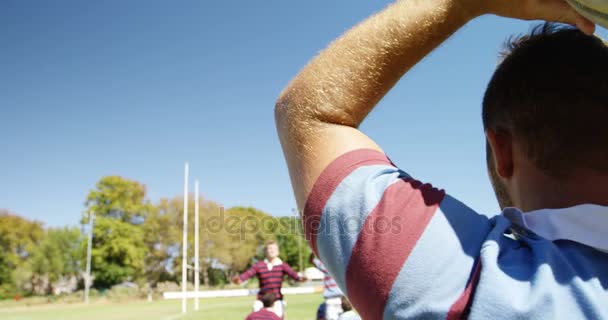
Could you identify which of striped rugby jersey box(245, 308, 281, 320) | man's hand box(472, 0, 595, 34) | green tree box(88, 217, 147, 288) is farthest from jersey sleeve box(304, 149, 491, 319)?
green tree box(88, 217, 147, 288)

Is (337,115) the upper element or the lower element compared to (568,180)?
upper

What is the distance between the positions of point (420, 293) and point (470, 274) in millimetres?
75

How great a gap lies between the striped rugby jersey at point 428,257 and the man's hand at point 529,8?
28 cm

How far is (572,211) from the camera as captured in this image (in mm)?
730

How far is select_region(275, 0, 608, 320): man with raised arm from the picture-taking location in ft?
2.07

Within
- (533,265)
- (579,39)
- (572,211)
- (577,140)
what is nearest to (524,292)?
(533,265)

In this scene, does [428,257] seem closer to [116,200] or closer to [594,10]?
[594,10]

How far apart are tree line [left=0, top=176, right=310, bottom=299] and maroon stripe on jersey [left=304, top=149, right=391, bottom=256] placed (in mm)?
58303

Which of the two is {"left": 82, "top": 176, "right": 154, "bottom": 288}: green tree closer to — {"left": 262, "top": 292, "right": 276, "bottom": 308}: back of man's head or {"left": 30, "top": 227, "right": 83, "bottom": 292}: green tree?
{"left": 30, "top": 227, "right": 83, "bottom": 292}: green tree

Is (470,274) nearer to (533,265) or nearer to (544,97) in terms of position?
(533,265)

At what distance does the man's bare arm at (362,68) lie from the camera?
0.71m

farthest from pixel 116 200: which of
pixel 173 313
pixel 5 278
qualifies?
pixel 173 313

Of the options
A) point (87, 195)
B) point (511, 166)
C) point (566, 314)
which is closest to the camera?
point (566, 314)

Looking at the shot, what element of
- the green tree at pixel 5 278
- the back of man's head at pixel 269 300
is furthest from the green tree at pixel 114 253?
the back of man's head at pixel 269 300
